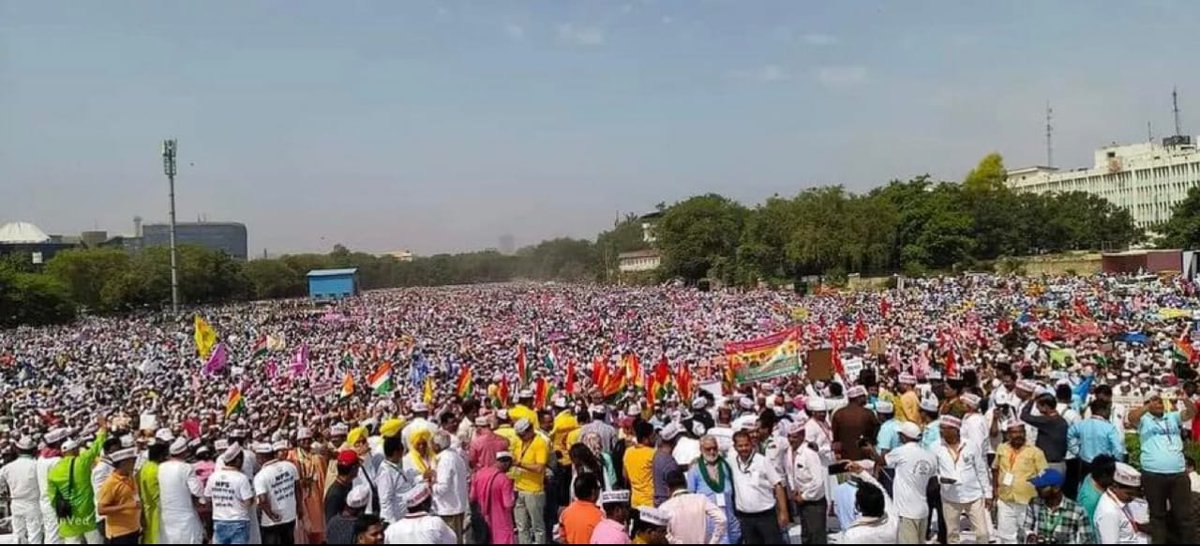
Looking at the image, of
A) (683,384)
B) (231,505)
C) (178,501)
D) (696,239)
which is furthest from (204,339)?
(696,239)

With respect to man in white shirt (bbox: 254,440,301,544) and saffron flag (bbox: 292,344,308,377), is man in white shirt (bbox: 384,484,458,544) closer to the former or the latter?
man in white shirt (bbox: 254,440,301,544)

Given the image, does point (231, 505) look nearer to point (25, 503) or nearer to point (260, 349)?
point (25, 503)

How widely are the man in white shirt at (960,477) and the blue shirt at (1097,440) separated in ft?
3.60

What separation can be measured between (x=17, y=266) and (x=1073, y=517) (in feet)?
263

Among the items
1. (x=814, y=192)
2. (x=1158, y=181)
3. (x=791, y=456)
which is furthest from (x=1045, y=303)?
(x=1158, y=181)

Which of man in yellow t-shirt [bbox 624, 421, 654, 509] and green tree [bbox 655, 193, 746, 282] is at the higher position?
green tree [bbox 655, 193, 746, 282]

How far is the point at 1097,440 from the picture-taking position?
23.6 ft

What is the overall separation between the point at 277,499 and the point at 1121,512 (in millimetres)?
5335

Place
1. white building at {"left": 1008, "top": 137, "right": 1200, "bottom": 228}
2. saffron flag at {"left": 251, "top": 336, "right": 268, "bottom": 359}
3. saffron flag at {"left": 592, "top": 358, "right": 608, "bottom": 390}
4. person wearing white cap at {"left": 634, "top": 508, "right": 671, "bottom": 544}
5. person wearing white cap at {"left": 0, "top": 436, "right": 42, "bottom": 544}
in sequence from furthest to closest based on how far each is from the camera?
1. white building at {"left": 1008, "top": 137, "right": 1200, "bottom": 228}
2. saffron flag at {"left": 251, "top": 336, "right": 268, "bottom": 359}
3. saffron flag at {"left": 592, "top": 358, "right": 608, "bottom": 390}
4. person wearing white cap at {"left": 0, "top": 436, "right": 42, "bottom": 544}
5. person wearing white cap at {"left": 634, "top": 508, "right": 671, "bottom": 544}

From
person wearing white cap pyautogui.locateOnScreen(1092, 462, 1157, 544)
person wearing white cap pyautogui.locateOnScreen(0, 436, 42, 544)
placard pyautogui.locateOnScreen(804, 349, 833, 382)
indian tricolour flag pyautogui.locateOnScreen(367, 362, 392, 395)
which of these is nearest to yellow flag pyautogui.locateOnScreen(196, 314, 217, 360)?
indian tricolour flag pyautogui.locateOnScreen(367, 362, 392, 395)

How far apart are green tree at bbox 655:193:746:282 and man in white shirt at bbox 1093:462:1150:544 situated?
75.4 m

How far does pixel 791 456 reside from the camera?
667 cm

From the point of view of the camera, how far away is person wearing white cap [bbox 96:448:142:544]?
6535 millimetres

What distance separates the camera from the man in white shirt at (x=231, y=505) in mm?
6254
